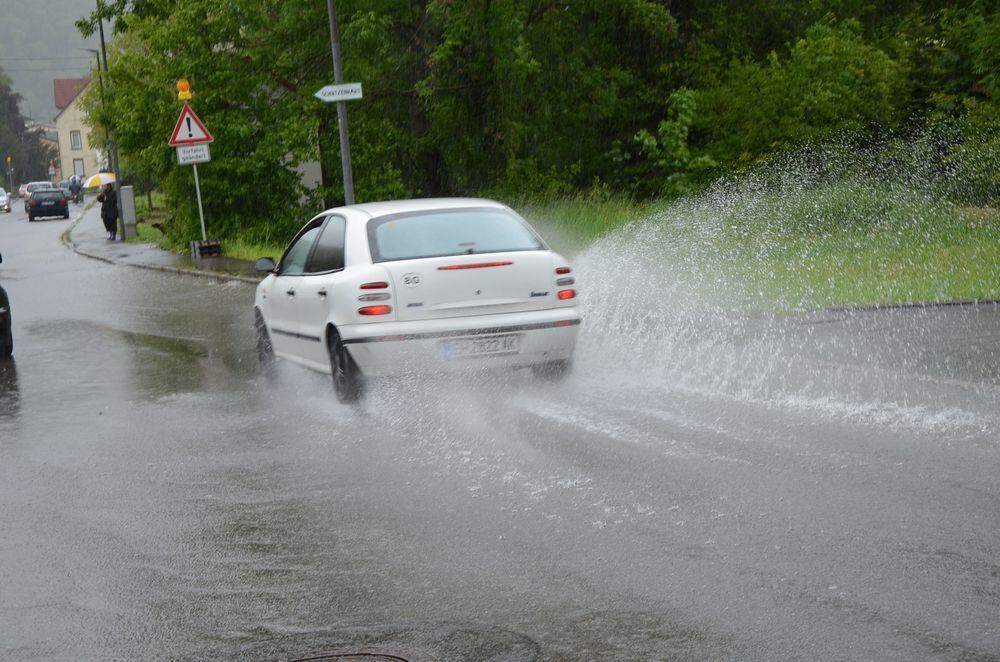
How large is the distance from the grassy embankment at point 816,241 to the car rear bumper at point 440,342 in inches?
213

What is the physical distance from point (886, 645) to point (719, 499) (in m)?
2.17

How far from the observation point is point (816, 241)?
21812 millimetres

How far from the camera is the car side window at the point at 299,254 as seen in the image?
38.2 feet

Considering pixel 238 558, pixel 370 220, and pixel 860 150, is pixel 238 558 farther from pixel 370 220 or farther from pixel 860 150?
pixel 860 150

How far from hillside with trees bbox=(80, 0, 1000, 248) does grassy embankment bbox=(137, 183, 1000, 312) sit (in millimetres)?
1956

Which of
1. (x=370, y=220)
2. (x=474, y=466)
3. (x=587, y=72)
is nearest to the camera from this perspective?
(x=474, y=466)

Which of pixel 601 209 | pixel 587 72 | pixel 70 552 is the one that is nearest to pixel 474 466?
pixel 70 552

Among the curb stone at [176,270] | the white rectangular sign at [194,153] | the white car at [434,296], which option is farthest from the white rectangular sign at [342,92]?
the white car at [434,296]

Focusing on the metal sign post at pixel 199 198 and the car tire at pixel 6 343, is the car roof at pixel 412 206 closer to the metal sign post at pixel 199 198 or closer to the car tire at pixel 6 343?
the car tire at pixel 6 343

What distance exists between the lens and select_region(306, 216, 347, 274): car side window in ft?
35.3

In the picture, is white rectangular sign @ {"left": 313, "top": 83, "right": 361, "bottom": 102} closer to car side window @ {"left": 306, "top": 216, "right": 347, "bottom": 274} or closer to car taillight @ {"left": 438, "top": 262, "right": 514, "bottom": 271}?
car side window @ {"left": 306, "top": 216, "right": 347, "bottom": 274}

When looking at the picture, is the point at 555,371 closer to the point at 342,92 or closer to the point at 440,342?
the point at 440,342

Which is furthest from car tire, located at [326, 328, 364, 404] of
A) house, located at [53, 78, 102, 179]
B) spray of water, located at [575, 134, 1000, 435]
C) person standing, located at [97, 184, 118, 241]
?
house, located at [53, 78, 102, 179]

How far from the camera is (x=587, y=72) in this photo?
33.8 m
